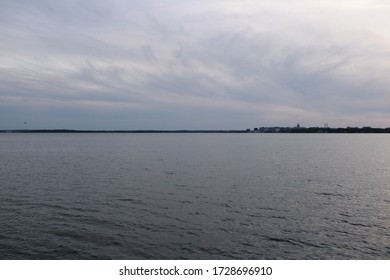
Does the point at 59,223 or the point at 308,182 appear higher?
the point at 308,182

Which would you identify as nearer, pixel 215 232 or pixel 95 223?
pixel 215 232

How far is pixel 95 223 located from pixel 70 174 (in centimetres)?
3143

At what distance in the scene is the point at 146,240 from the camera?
2297 cm

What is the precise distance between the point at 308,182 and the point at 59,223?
36651mm

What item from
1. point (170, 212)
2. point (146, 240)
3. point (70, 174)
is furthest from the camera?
point (70, 174)

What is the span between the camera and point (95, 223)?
27.0 meters

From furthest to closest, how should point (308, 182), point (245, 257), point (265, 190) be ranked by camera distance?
point (308, 182)
point (265, 190)
point (245, 257)

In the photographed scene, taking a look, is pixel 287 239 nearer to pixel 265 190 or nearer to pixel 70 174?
pixel 265 190
